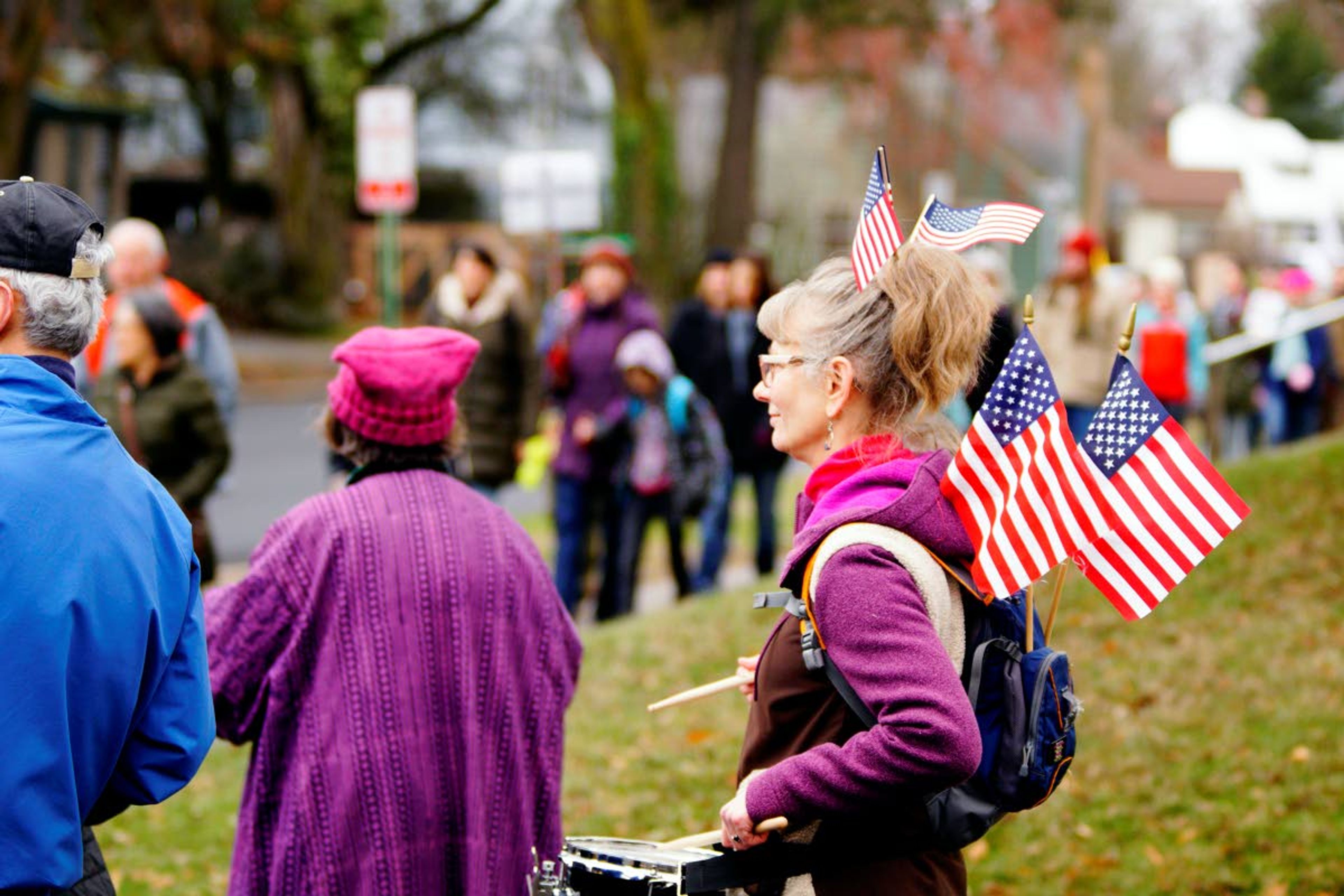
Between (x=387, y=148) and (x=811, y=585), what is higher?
(x=387, y=148)

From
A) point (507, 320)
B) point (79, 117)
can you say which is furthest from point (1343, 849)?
point (79, 117)

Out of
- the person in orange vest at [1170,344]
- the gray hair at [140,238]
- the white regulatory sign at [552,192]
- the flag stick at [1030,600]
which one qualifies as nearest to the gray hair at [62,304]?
the flag stick at [1030,600]

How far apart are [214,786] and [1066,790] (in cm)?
342

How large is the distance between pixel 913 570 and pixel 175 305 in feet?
19.2

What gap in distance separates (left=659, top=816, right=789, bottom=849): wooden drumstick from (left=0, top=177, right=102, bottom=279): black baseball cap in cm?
145

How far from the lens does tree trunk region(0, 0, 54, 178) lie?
66.8ft

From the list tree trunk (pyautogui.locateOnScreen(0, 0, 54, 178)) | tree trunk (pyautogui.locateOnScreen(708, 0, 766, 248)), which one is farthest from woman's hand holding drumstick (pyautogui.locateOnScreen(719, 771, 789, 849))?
tree trunk (pyautogui.locateOnScreen(708, 0, 766, 248))

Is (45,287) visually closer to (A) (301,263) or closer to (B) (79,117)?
(B) (79,117)

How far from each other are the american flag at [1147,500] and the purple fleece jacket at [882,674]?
37cm

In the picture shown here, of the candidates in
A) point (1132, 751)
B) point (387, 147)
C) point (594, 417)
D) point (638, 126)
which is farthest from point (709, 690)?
point (638, 126)

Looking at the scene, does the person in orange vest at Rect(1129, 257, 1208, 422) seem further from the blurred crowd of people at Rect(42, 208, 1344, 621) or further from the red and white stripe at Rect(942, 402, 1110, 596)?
the red and white stripe at Rect(942, 402, 1110, 596)

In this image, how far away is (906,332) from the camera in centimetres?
272

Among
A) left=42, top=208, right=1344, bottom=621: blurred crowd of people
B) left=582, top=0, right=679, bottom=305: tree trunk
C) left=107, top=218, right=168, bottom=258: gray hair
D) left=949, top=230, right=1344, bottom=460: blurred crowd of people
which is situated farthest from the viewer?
left=582, top=0, right=679, bottom=305: tree trunk

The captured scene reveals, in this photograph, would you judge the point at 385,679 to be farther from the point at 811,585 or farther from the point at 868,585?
the point at 868,585
